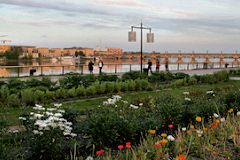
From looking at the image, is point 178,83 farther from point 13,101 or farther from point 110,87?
point 13,101

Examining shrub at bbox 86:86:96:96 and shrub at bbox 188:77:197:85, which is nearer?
shrub at bbox 86:86:96:96

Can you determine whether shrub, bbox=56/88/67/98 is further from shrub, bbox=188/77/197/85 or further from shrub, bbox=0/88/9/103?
shrub, bbox=188/77/197/85

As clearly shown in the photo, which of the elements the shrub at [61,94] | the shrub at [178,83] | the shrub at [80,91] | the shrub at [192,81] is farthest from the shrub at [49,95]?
the shrub at [192,81]

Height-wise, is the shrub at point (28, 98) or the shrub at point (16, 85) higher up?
the shrub at point (16, 85)

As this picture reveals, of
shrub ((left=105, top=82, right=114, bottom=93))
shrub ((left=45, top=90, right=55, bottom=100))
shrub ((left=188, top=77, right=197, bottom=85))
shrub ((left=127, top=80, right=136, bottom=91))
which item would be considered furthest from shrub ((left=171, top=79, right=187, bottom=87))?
shrub ((left=45, top=90, right=55, bottom=100))

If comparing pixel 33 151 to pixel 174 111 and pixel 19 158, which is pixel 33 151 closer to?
pixel 19 158

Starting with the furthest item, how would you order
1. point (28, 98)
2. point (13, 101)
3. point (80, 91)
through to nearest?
point (80, 91), point (28, 98), point (13, 101)

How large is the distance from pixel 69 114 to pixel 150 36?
2122 centimetres

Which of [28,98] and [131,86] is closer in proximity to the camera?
[28,98]

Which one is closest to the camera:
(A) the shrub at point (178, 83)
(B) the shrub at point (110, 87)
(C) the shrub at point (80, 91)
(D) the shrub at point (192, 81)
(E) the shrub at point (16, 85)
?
(E) the shrub at point (16, 85)

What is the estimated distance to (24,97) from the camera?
8750 mm

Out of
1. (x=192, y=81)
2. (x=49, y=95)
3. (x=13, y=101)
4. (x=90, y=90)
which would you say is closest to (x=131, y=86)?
(x=90, y=90)

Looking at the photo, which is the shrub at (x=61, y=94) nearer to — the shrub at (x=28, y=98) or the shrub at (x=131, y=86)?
the shrub at (x=28, y=98)

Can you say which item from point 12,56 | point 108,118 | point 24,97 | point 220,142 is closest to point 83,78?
point 24,97
